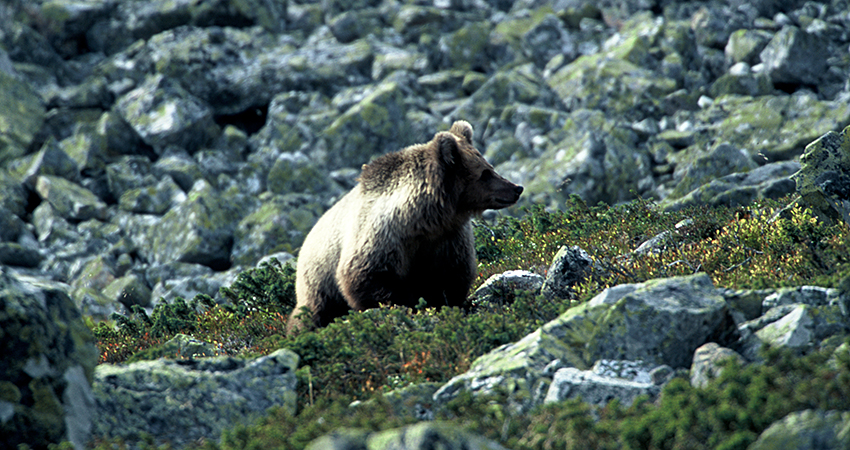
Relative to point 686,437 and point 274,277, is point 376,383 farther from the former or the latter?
point 274,277

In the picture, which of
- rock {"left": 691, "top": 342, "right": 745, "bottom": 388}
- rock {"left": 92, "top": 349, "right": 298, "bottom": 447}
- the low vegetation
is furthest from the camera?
rock {"left": 92, "top": 349, "right": 298, "bottom": 447}

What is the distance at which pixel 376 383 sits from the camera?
5406mm

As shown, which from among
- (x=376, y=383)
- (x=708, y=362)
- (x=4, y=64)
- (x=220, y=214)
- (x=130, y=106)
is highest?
(x=708, y=362)

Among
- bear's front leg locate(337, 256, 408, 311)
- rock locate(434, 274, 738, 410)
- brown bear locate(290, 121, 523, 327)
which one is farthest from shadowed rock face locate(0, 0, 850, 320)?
rock locate(434, 274, 738, 410)

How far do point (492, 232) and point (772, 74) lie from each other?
61.6ft

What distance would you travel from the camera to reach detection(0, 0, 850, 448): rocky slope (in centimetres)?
2292

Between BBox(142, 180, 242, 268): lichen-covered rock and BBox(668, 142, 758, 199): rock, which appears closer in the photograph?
BBox(668, 142, 758, 199): rock

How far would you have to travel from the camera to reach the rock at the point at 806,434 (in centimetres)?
310

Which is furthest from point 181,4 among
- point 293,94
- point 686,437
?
point 686,437

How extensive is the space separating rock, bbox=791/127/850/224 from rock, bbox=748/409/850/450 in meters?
5.10

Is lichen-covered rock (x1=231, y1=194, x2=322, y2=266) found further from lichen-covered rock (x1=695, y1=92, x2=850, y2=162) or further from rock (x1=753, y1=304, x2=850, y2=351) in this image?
rock (x1=753, y1=304, x2=850, y2=351)

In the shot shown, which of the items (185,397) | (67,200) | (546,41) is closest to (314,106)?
(67,200)

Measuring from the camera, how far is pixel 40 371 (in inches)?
160

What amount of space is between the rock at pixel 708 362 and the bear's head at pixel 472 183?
374 cm
